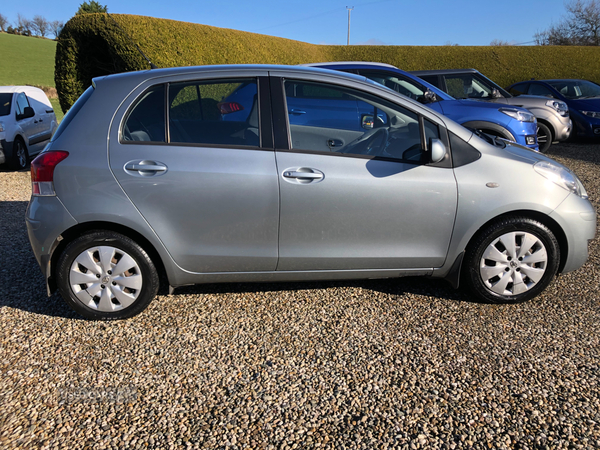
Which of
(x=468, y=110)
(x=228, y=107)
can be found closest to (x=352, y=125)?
(x=228, y=107)

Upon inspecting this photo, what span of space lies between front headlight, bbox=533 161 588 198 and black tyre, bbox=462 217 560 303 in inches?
13.7

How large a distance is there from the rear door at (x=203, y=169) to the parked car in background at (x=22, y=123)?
742cm

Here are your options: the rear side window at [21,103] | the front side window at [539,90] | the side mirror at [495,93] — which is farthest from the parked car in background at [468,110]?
the rear side window at [21,103]

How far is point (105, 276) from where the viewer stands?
336 centimetres

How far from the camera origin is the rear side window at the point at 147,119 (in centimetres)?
330

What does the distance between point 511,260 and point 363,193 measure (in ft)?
3.99

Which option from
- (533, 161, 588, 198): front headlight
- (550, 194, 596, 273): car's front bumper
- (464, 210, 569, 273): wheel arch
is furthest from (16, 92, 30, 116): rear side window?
(550, 194, 596, 273): car's front bumper

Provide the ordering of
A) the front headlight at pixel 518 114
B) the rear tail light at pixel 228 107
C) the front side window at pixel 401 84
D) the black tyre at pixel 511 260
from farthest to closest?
the front headlight at pixel 518 114, the front side window at pixel 401 84, the black tyre at pixel 511 260, the rear tail light at pixel 228 107

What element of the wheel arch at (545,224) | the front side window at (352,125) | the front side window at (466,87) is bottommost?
the wheel arch at (545,224)

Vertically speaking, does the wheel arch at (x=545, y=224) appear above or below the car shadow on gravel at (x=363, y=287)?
above

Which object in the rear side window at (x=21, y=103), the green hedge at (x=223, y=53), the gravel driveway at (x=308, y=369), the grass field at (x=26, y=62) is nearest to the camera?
the gravel driveway at (x=308, y=369)

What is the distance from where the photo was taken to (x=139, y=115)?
A: 3316mm

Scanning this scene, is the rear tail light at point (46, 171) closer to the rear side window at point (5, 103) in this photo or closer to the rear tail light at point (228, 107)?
the rear tail light at point (228, 107)

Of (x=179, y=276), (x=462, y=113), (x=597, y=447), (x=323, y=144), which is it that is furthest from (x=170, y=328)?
(x=462, y=113)
